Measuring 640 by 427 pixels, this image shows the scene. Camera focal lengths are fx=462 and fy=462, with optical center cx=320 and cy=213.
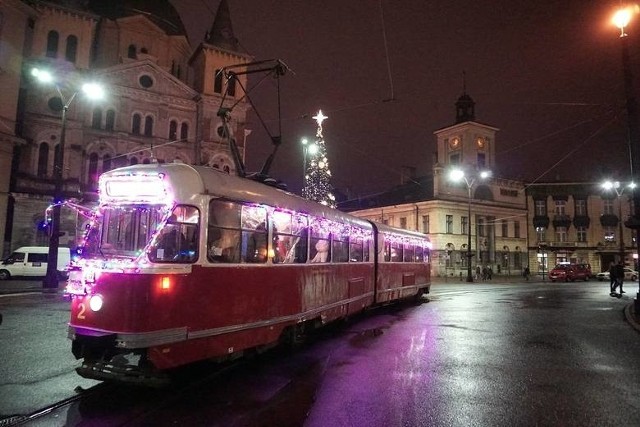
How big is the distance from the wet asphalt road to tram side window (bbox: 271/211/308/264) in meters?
1.93

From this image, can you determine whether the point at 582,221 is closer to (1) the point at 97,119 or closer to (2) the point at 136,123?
(2) the point at 136,123

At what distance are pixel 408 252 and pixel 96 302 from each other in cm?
1418

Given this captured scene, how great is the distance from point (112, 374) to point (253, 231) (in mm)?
3014

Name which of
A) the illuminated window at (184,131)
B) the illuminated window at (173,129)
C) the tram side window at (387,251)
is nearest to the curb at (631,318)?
the tram side window at (387,251)

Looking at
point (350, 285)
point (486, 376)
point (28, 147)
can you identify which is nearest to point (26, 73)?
point (28, 147)

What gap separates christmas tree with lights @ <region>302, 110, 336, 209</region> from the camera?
36.4 metres

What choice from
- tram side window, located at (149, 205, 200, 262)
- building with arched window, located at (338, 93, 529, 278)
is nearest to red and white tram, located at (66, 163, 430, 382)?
tram side window, located at (149, 205, 200, 262)

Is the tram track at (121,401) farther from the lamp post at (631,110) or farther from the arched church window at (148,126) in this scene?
the arched church window at (148,126)

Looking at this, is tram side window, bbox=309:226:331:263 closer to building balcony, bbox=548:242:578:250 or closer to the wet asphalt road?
the wet asphalt road

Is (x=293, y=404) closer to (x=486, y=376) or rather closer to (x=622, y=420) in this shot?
(x=486, y=376)

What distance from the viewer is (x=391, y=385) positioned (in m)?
7.06

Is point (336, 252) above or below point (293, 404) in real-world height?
above

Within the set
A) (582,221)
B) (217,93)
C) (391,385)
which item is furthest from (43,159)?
(582,221)

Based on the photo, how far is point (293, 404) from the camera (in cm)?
613
